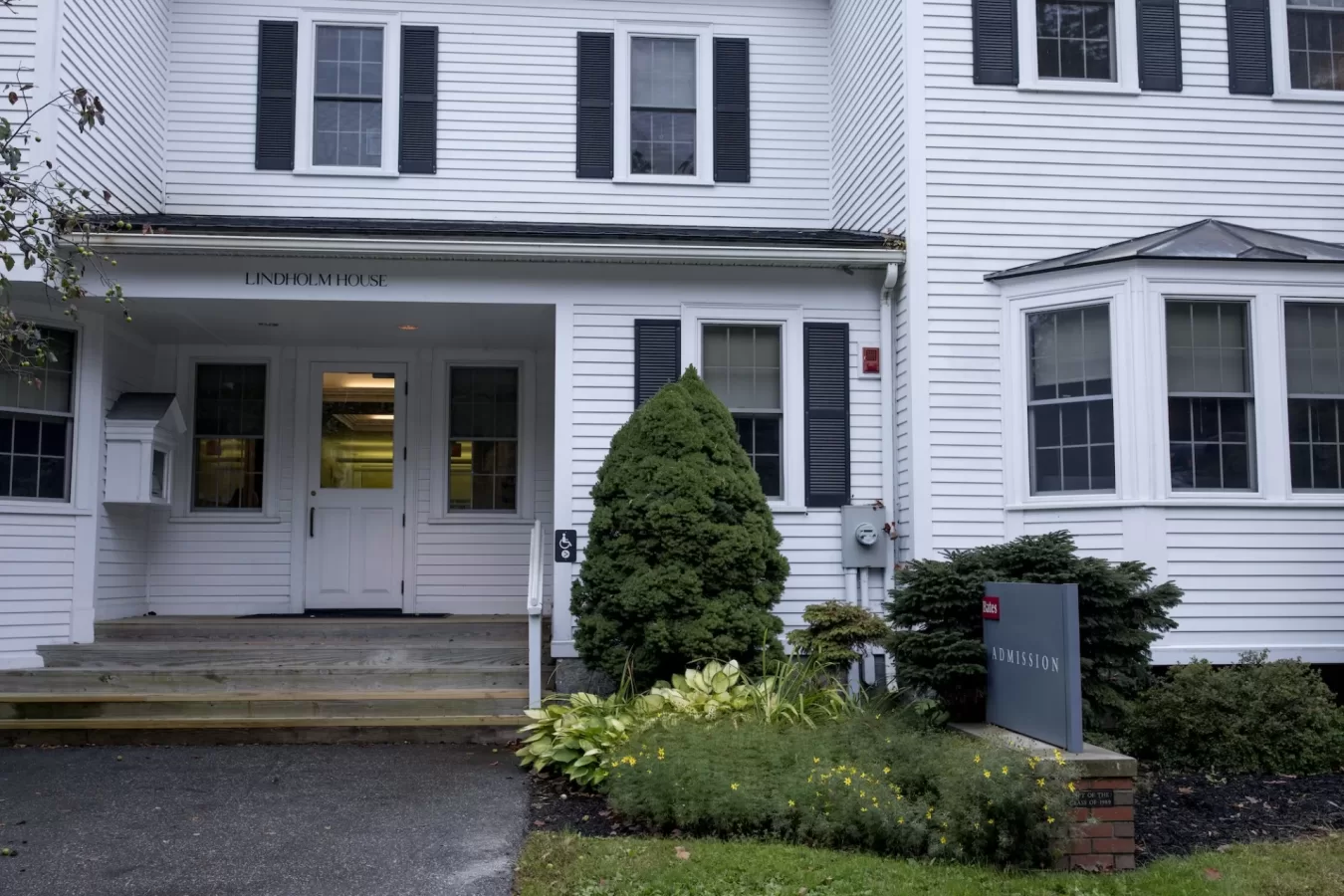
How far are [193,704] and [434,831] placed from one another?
295 cm

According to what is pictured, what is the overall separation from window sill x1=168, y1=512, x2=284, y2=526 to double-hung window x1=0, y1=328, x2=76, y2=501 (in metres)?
1.48

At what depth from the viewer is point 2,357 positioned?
5941mm

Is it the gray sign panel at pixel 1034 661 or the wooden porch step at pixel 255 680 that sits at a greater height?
the gray sign panel at pixel 1034 661

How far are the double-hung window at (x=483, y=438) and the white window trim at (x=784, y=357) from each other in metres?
2.26

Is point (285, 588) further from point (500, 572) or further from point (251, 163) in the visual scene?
point (251, 163)

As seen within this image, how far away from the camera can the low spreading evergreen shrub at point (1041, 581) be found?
6410mm

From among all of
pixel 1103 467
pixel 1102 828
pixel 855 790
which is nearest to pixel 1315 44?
pixel 1103 467

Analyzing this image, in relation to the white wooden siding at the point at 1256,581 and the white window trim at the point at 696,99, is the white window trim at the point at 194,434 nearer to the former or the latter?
the white window trim at the point at 696,99

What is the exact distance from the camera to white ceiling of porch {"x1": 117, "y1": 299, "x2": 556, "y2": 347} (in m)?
9.07

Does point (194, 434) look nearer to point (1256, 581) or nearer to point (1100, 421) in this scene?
point (1100, 421)

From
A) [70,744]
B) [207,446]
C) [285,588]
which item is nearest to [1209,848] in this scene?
[70,744]

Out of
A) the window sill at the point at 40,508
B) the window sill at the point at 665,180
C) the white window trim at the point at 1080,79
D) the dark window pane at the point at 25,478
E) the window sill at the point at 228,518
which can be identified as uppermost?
the white window trim at the point at 1080,79

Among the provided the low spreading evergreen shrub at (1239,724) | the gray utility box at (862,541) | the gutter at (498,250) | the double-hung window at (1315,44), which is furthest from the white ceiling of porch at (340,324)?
the double-hung window at (1315,44)

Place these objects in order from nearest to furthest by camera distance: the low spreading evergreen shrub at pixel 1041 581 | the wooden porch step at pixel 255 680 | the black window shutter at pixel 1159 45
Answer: the low spreading evergreen shrub at pixel 1041 581 < the wooden porch step at pixel 255 680 < the black window shutter at pixel 1159 45
